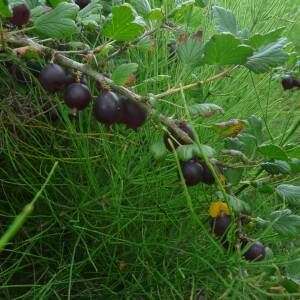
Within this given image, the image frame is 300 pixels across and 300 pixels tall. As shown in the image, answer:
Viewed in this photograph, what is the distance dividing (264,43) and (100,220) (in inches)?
24.1

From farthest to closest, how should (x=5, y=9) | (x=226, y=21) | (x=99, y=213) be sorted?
(x=99, y=213), (x=226, y=21), (x=5, y=9)

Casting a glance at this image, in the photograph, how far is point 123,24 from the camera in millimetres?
700

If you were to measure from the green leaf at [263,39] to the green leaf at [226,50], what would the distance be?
1.0 inches

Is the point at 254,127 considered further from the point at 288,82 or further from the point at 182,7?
the point at 288,82

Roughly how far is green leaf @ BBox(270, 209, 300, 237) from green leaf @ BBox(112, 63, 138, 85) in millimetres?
348

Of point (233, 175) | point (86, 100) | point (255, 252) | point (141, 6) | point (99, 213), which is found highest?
point (141, 6)

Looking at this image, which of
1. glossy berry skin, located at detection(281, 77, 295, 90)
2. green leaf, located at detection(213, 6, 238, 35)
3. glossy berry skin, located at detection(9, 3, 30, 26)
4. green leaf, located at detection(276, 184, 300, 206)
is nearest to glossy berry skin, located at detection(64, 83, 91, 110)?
glossy berry skin, located at detection(9, 3, 30, 26)

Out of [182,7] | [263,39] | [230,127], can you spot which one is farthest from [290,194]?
[182,7]

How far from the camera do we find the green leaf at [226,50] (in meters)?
0.67

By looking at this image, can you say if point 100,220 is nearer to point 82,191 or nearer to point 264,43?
point 82,191

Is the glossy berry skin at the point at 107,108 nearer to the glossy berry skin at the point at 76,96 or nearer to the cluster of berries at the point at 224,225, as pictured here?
the glossy berry skin at the point at 76,96

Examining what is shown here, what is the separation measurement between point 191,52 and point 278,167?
0.79ft

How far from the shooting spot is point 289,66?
1.43 meters

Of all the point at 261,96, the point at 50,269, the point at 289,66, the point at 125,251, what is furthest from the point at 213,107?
the point at 261,96
